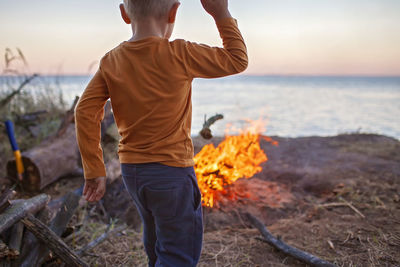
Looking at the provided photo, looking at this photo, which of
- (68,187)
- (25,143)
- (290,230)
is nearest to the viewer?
(290,230)

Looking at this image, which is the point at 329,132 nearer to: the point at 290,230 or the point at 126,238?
Answer: the point at 290,230

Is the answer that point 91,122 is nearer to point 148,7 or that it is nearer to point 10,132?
point 148,7

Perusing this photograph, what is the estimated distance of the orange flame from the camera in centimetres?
359

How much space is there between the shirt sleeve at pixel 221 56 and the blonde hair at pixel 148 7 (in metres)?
0.20

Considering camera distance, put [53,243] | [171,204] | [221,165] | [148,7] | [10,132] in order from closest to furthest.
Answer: [148,7]
[171,204]
[53,243]
[221,165]
[10,132]

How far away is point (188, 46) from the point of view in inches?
65.1

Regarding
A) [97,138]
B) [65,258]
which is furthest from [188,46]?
[65,258]

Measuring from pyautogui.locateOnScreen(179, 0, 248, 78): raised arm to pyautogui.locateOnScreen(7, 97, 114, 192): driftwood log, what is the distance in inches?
105

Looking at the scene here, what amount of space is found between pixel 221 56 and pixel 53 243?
5.86 ft

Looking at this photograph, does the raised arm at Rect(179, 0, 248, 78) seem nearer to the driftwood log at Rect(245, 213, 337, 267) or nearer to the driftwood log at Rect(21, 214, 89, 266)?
the driftwood log at Rect(21, 214, 89, 266)

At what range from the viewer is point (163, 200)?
1.74 meters

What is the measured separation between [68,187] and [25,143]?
145cm

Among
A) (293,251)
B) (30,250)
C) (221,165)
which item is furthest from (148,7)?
(221,165)

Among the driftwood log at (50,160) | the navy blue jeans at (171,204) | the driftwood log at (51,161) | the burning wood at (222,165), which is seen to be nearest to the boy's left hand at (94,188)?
the navy blue jeans at (171,204)
